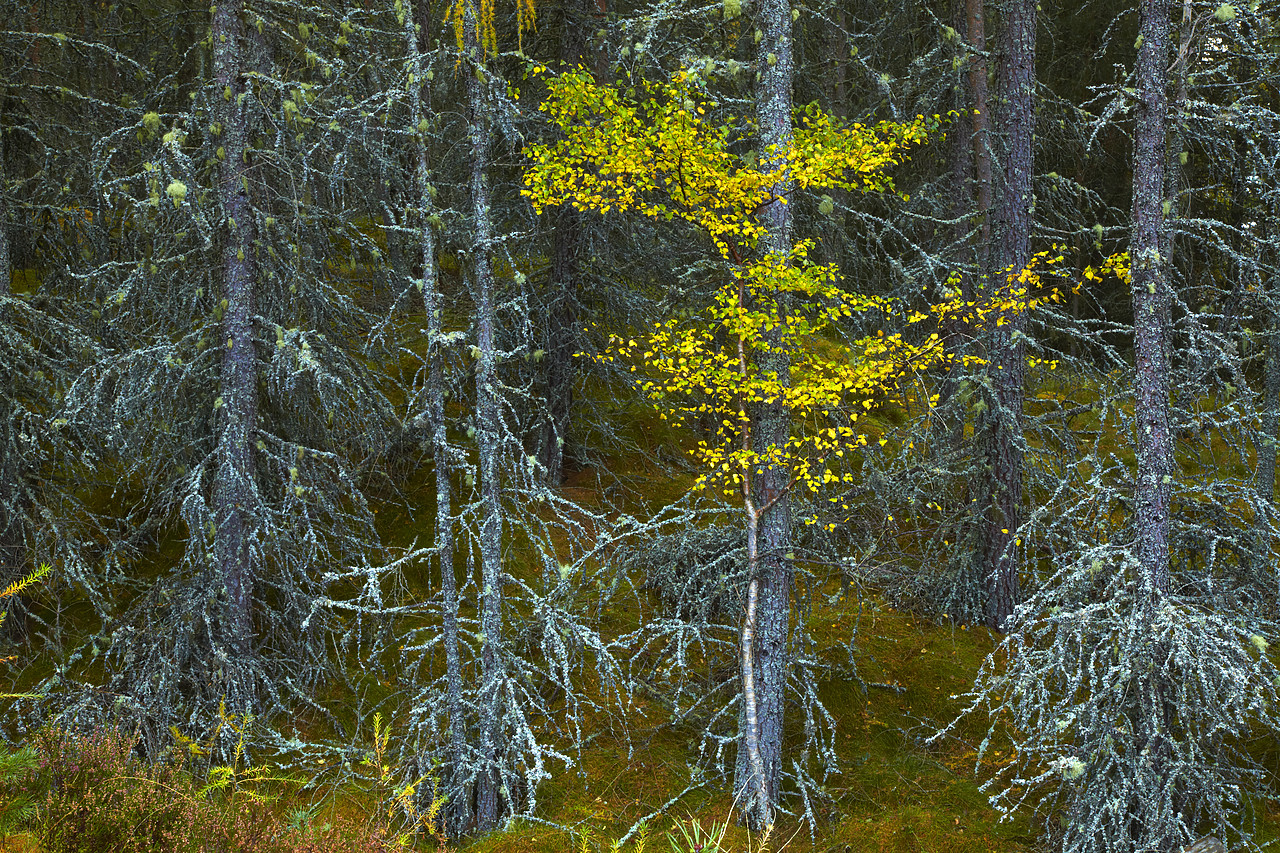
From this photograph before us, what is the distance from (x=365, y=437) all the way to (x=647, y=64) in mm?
4681

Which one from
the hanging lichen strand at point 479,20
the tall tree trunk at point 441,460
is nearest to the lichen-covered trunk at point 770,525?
the hanging lichen strand at point 479,20

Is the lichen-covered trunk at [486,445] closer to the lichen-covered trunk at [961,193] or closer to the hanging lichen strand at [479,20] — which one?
the hanging lichen strand at [479,20]

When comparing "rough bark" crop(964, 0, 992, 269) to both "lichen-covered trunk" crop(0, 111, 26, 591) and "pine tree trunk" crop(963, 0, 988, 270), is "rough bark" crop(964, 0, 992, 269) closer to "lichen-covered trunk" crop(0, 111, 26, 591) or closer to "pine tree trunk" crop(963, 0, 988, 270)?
"pine tree trunk" crop(963, 0, 988, 270)

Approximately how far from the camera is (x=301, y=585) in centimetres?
1016

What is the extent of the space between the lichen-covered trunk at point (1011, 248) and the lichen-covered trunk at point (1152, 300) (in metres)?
2.81

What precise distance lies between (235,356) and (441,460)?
2522 mm

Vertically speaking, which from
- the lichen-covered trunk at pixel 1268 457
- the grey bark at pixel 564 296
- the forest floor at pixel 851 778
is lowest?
the forest floor at pixel 851 778

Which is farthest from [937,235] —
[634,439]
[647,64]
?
[647,64]

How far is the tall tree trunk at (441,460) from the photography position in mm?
7578

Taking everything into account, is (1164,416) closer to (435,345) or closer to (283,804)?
(435,345)

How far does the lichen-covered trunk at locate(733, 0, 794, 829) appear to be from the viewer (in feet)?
25.1

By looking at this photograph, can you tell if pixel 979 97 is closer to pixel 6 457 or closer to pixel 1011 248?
pixel 1011 248

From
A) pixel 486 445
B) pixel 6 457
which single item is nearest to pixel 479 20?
pixel 486 445

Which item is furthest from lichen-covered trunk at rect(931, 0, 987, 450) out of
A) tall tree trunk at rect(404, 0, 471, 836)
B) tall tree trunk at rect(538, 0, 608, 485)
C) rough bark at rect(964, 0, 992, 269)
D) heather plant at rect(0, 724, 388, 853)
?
heather plant at rect(0, 724, 388, 853)
